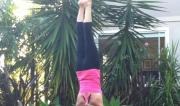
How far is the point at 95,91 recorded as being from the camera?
8.21ft

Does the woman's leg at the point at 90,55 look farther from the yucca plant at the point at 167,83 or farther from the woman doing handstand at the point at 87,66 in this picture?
the yucca plant at the point at 167,83

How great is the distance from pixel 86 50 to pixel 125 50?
371cm

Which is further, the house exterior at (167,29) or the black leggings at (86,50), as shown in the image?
the house exterior at (167,29)

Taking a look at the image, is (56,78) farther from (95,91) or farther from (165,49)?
(95,91)

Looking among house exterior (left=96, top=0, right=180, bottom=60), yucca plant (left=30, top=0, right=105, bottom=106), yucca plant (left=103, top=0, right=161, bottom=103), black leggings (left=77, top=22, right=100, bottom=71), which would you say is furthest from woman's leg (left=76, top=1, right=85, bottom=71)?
house exterior (left=96, top=0, right=180, bottom=60)

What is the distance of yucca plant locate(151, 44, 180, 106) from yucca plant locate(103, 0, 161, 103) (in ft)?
1.21

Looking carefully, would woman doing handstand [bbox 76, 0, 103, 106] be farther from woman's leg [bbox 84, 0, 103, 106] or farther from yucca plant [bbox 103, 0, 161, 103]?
yucca plant [bbox 103, 0, 161, 103]

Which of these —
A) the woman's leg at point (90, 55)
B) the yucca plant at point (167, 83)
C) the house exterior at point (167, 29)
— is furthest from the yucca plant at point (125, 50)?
the woman's leg at point (90, 55)

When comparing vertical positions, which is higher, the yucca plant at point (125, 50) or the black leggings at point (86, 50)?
the black leggings at point (86, 50)

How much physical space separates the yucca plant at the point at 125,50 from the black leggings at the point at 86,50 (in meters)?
3.58

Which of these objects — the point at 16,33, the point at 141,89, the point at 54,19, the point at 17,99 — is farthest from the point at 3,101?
the point at 141,89

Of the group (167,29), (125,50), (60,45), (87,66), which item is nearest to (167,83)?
(125,50)

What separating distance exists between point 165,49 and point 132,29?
0.65 m

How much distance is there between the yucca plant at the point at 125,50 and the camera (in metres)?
6.09
